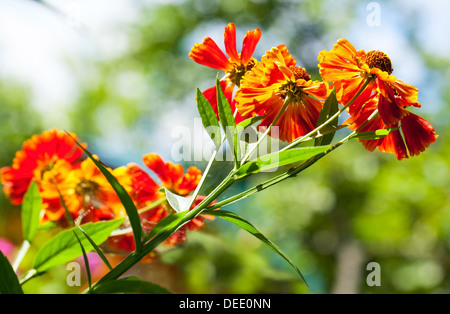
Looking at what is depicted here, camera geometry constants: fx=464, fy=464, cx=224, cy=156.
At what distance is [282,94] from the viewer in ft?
0.97

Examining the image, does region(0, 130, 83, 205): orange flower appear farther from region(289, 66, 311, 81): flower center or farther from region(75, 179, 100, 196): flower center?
region(289, 66, 311, 81): flower center

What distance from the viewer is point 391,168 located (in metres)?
3.25

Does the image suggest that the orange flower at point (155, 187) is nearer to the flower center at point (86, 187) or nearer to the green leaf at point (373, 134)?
the flower center at point (86, 187)

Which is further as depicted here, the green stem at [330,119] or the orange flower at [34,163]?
the orange flower at [34,163]

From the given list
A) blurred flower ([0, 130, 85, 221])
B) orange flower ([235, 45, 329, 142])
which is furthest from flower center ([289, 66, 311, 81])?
blurred flower ([0, 130, 85, 221])

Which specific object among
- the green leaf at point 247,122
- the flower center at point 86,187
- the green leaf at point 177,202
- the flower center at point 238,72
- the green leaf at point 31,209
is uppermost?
the flower center at point 238,72

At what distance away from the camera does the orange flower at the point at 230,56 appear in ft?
1.06

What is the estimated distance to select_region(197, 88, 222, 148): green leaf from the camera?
0.90ft

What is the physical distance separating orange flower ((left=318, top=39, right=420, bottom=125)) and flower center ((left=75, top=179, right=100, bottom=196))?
0.21 metres

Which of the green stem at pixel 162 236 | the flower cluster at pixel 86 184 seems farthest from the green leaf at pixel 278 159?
the flower cluster at pixel 86 184

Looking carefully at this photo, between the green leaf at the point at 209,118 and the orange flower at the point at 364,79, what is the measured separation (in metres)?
0.07

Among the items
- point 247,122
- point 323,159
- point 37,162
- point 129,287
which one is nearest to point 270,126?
point 247,122
